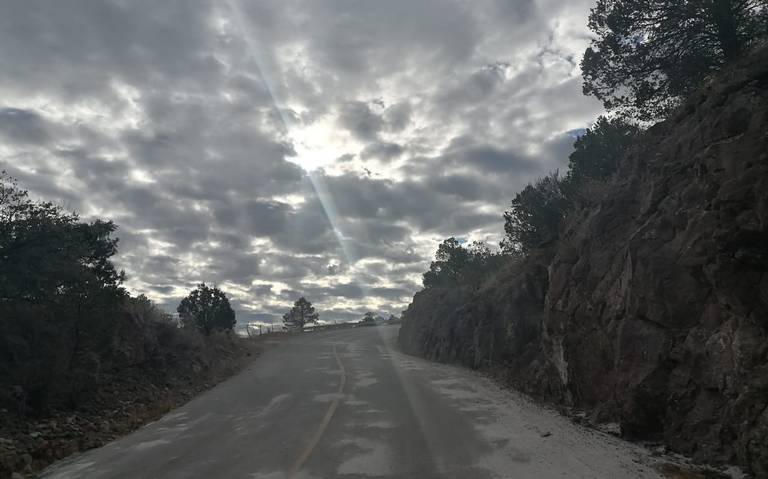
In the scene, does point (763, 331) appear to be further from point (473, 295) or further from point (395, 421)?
point (473, 295)

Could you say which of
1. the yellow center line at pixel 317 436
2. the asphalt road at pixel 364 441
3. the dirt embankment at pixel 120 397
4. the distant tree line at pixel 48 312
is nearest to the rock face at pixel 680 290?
the asphalt road at pixel 364 441

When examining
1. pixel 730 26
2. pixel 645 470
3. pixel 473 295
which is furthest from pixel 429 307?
pixel 645 470

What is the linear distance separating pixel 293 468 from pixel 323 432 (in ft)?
7.97

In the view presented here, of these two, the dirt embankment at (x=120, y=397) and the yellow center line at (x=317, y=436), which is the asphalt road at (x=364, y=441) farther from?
the dirt embankment at (x=120, y=397)

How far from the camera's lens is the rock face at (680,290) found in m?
7.32

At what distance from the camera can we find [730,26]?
44.4ft

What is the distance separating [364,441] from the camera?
8961 millimetres

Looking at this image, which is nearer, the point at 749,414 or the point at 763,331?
the point at 749,414

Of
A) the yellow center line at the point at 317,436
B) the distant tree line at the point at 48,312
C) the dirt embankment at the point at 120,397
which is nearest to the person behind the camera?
the yellow center line at the point at 317,436

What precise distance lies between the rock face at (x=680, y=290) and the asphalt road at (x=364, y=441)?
3.57 ft

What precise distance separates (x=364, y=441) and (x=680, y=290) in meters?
6.61

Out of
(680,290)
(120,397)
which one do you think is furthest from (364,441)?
(120,397)

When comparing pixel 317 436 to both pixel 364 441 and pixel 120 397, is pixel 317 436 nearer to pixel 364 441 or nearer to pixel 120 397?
pixel 364 441

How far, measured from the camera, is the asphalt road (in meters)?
7.23
